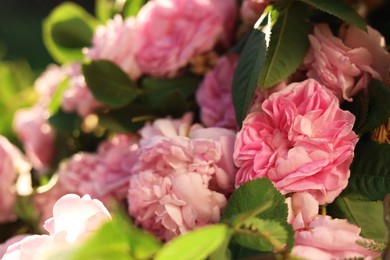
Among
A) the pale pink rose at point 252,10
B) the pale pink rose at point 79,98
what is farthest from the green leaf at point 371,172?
the pale pink rose at point 79,98

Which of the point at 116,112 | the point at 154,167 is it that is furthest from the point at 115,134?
the point at 154,167

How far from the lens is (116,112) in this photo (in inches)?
22.0

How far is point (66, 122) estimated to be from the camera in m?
0.61

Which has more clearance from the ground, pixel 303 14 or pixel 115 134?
pixel 303 14

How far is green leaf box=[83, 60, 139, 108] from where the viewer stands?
541mm

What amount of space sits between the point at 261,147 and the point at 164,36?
7.1 inches

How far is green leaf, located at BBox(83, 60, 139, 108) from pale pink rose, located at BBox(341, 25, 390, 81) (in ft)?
0.59

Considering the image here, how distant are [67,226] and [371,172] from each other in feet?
0.59

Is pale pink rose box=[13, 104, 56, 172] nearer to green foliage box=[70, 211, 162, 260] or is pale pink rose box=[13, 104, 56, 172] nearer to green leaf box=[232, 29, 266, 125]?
green leaf box=[232, 29, 266, 125]

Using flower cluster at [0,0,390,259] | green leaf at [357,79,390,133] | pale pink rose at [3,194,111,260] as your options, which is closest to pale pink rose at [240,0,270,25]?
flower cluster at [0,0,390,259]

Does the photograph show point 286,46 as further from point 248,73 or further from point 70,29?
point 70,29

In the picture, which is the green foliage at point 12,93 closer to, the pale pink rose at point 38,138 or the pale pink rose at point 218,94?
the pale pink rose at point 38,138

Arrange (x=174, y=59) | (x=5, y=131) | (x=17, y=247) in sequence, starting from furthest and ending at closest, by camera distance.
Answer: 1. (x=5, y=131)
2. (x=174, y=59)
3. (x=17, y=247)

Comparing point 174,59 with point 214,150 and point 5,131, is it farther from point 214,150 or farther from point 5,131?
point 5,131
